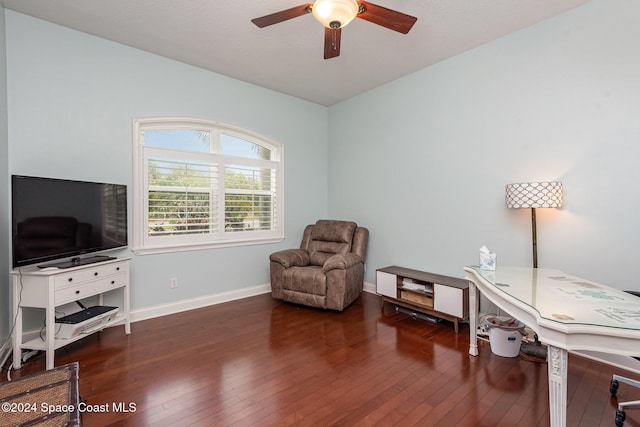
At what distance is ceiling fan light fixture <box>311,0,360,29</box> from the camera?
1.77 m

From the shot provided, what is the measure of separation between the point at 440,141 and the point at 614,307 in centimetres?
242

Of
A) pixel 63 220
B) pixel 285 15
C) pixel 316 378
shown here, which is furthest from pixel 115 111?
pixel 316 378

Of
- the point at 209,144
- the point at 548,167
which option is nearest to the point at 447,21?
the point at 548,167

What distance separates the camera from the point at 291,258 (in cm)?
392

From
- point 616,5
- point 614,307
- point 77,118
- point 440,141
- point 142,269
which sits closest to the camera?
point 614,307

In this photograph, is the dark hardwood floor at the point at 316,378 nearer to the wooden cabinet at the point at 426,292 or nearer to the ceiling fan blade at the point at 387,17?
the wooden cabinet at the point at 426,292

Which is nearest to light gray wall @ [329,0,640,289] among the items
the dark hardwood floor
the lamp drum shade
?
the lamp drum shade

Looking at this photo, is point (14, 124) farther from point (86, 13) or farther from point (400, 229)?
point (400, 229)

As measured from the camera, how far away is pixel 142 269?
3.27 meters

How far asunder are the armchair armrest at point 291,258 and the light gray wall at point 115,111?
17.7 inches

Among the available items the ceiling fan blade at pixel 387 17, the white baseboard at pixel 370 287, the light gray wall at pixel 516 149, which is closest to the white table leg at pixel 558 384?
the light gray wall at pixel 516 149

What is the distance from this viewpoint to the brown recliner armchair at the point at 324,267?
138 inches

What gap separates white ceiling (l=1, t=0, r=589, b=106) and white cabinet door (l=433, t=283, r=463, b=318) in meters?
2.55

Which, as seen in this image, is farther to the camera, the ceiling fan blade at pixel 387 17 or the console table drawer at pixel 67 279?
the console table drawer at pixel 67 279
